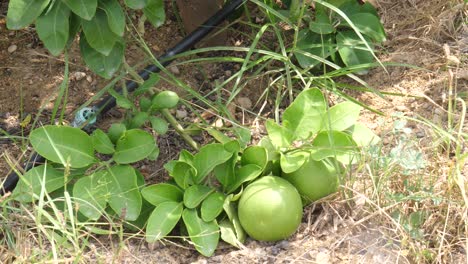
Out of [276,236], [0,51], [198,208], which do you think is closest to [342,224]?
[276,236]

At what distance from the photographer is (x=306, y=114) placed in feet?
7.04

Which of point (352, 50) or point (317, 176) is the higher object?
point (352, 50)

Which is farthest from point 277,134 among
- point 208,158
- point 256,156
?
point 208,158

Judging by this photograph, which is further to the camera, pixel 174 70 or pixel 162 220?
pixel 174 70

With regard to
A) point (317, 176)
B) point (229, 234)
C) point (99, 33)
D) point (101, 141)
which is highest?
Answer: point (99, 33)

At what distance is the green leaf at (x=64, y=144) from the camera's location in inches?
82.2

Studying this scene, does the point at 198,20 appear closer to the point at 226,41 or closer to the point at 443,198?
the point at 226,41

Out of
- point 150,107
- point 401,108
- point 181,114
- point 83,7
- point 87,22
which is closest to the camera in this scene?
point 83,7

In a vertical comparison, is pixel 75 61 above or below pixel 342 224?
above

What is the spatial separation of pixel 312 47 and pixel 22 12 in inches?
36.4

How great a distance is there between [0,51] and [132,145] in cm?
85

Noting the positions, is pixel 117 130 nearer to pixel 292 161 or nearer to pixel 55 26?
pixel 55 26

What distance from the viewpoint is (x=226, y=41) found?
2717mm

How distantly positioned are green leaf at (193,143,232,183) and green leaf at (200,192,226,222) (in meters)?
0.06
